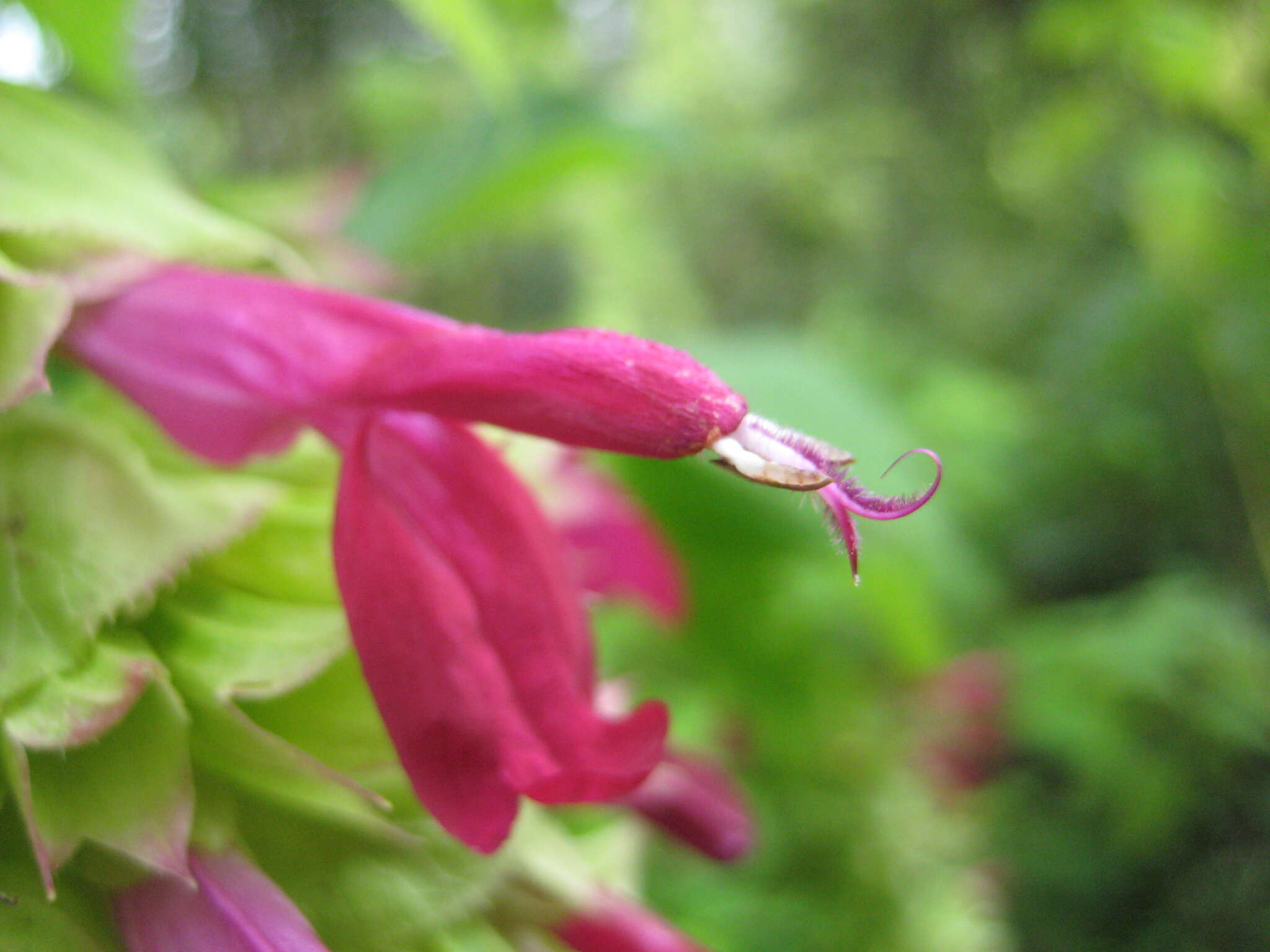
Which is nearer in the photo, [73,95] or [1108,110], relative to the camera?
[73,95]

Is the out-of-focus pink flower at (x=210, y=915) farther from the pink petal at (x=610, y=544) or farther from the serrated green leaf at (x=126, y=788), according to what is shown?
the pink petal at (x=610, y=544)

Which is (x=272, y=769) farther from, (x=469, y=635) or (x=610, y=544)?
(x=610, y=544)

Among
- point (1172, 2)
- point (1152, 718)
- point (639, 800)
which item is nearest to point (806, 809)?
point (639, 800)

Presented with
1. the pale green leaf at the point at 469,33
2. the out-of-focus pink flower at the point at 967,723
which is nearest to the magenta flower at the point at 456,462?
the pale green leaf at the point at 469,33

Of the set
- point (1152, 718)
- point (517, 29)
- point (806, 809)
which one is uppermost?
point (517, 29)

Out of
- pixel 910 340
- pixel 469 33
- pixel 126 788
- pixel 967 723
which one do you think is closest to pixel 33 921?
pixel 126 788

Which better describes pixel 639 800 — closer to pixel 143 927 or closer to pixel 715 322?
pixel 143 927

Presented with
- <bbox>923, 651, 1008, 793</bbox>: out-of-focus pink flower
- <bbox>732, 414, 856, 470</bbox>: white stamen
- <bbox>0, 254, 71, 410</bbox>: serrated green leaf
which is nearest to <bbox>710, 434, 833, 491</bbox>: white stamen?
<bbox>732, 414, 856, 470</bbox>: white stamen
